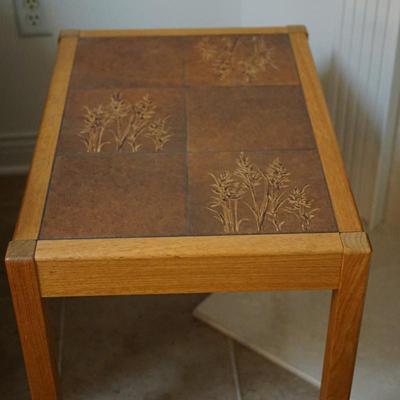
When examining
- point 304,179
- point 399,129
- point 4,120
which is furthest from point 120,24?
point 304,179

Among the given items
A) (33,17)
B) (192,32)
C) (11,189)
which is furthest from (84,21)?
(11,189)

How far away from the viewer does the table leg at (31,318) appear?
3.45 feet

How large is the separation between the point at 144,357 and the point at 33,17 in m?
0.89

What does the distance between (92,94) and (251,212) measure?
447 millimetres

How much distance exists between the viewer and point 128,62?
1501 millimetres

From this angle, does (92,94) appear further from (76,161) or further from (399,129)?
(399,129)

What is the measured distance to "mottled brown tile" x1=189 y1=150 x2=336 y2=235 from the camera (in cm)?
110

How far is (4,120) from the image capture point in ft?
6.55

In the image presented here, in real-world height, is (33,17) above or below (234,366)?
above

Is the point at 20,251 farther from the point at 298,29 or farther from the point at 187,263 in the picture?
the point at 298,29

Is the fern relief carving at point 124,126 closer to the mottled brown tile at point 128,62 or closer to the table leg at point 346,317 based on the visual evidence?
the mottled brown tile at point 128,62

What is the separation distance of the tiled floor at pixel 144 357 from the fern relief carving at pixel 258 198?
460 millimetres

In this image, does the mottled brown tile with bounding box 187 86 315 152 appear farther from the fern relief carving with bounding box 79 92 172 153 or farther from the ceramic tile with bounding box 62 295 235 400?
the ceramic tile with bounding box 62 295 235 400

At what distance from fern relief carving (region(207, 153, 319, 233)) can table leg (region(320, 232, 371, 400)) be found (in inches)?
3.1
